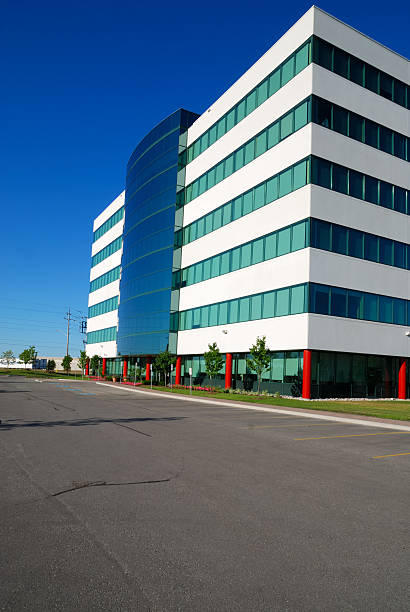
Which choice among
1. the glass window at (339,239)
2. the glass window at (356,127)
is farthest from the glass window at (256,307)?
the glass window at (356,127)

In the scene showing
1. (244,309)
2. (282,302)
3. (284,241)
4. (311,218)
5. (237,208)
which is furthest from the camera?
(237,208)

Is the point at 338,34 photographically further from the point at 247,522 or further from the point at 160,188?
the point at 247,522

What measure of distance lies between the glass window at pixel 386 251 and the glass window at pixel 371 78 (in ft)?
35.8

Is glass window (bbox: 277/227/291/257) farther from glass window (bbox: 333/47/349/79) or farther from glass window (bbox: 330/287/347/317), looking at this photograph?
glass window (bbox: 333/47/349/79)

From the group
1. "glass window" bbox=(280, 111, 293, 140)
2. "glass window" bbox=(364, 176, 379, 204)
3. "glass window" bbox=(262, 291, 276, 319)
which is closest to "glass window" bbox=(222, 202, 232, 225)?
"glass window" bbox=(280, 111, 293, 140)

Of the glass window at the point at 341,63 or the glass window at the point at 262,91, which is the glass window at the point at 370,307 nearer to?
the glass window at the point at 341,63

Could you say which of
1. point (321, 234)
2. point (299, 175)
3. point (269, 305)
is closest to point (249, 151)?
point (299, 175)

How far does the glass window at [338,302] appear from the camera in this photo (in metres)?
31.5

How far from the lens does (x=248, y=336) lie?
36750 millimetres

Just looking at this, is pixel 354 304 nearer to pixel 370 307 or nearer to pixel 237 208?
pixel 370 307

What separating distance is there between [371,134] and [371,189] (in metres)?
4.03

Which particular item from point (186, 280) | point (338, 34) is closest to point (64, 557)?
point (338, 34)

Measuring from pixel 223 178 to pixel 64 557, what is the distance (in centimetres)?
3936

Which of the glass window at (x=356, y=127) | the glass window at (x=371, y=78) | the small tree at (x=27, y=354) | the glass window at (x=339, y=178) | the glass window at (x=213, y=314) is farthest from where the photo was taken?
the small tree at (x=27, y=354)
